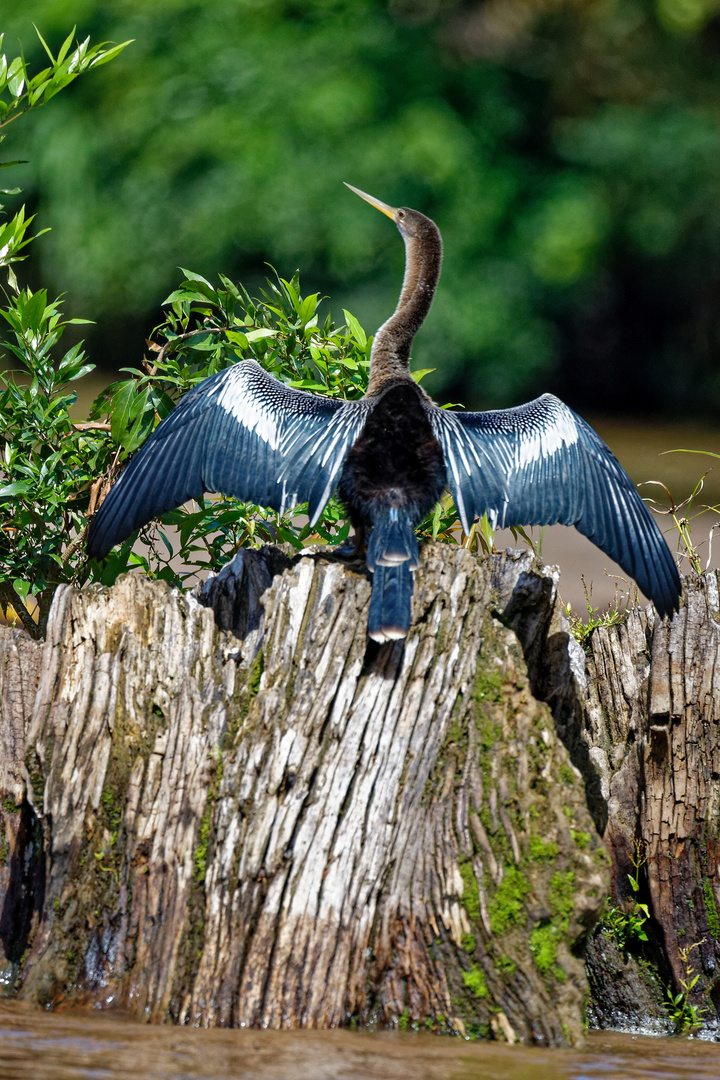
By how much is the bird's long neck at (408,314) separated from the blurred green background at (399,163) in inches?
431

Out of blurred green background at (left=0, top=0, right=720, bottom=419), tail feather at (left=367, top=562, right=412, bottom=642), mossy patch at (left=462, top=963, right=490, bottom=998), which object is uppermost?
blurred green background at (left=0, top=0, right=720, bottom=419)

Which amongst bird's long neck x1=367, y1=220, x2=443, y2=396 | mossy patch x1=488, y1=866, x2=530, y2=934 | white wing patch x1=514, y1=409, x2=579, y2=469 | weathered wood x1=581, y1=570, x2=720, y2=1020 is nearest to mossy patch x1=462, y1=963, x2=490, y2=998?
mossy patch x1=488, y1=866, x2=530, y2=934

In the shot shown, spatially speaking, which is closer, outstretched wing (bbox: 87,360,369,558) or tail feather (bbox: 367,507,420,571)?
tail feather (bbox: 367,507,420,571)

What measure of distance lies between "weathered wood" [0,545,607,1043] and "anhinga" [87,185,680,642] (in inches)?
17.4

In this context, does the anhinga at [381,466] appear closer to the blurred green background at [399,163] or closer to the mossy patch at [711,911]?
the mossy patch at [711,911]

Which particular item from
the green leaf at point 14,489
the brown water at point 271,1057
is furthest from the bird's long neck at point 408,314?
the brown water at point 271,1057

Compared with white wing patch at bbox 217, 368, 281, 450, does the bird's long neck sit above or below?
above

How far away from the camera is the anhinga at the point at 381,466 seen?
147 inches

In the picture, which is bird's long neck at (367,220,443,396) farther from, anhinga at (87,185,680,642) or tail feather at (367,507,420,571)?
tail feather at (367,507,420,571)

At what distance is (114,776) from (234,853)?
0.45 meters

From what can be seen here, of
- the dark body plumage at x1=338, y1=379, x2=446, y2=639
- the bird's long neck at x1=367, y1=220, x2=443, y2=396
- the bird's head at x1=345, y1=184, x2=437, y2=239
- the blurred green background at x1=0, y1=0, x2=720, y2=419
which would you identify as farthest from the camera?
the blurred green background at x1=0, y1=0, x2=720, y2=419

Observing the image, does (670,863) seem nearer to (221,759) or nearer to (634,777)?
(634,777)

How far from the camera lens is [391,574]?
10.7 ft

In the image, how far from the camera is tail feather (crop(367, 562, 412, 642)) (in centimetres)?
314
